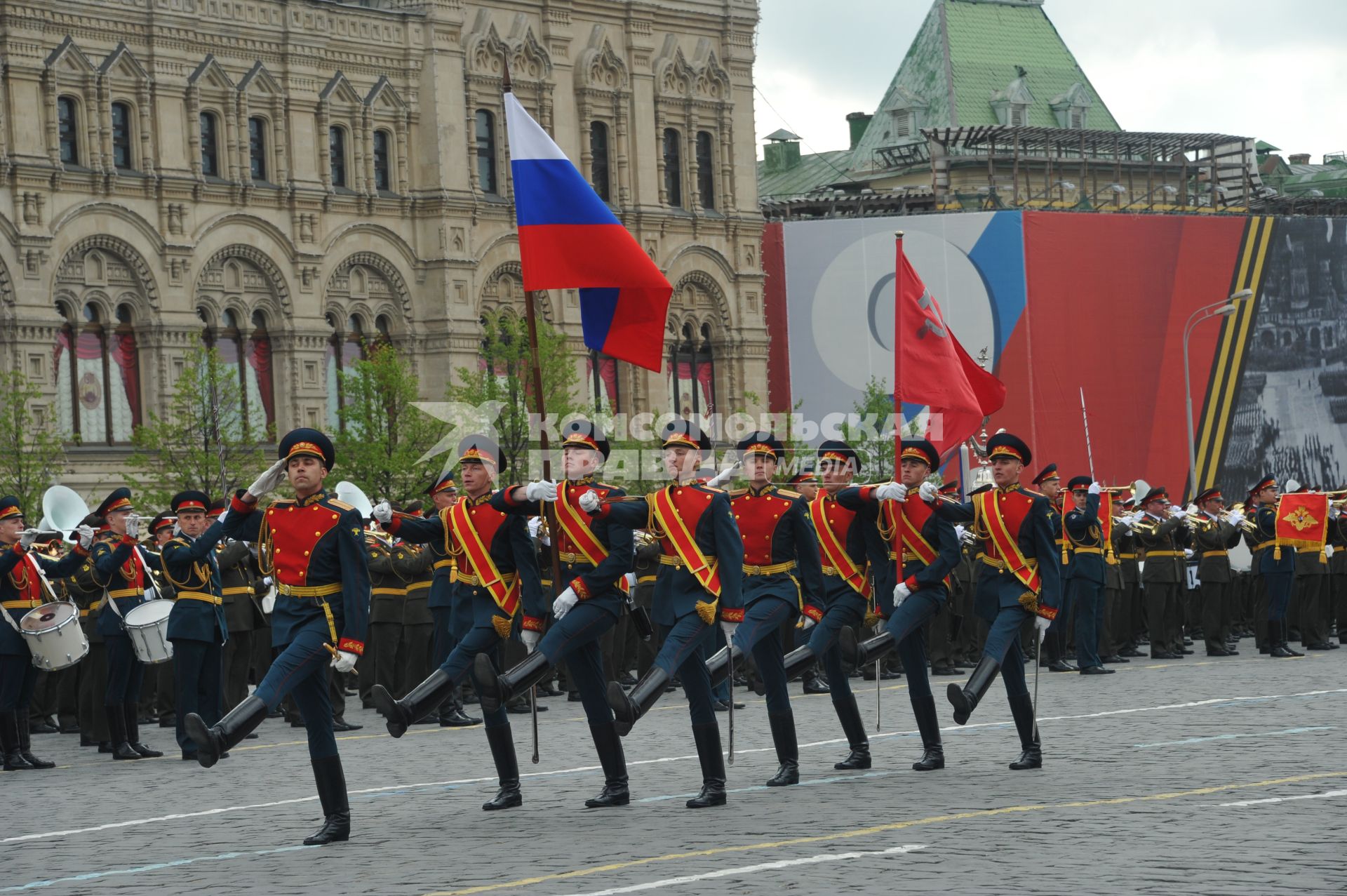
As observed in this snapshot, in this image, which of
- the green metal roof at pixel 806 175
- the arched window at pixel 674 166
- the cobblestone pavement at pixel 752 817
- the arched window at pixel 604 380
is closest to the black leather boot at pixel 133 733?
the cobblestone pavement at pixel 752 817

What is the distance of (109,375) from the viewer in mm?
41469

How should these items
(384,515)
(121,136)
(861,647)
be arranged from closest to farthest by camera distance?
(384,515)
(861,647)
(121,136)

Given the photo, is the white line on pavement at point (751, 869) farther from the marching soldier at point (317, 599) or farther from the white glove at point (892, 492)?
the white glove at point (892, 492)

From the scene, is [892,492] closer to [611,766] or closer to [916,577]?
[916,577]

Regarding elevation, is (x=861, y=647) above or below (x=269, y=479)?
below

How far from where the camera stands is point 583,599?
11.1 meters

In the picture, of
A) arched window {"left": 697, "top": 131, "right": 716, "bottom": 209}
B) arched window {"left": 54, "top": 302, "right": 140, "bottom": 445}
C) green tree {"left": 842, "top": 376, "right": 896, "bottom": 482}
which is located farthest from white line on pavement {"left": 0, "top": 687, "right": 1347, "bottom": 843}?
arched window {"left": 697, "top": 131, "right": 716, "bottom": 209}

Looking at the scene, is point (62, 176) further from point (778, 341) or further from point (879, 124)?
point (879, 124)

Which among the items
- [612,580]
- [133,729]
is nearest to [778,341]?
[133,729]

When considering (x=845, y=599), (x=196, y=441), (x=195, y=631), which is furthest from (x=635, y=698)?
(x=196, y=441)

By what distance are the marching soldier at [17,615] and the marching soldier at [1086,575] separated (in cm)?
943

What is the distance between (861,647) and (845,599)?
594mm

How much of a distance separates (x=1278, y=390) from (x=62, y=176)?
32.8m

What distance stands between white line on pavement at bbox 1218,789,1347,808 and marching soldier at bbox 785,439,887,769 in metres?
2.60
